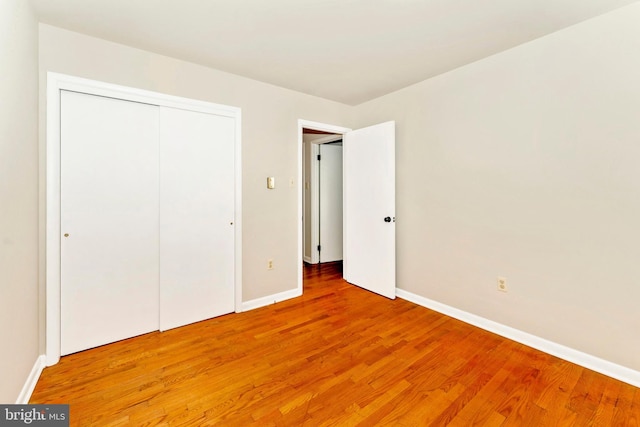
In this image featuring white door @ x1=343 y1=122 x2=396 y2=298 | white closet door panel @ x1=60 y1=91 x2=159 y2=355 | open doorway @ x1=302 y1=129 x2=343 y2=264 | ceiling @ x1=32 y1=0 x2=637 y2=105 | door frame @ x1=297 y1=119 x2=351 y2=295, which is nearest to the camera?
ceiling @ x1=32 y1=0 x2=637 y2=105

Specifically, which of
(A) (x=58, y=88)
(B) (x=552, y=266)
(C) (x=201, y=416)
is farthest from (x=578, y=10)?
(A) (x=58, y=88)

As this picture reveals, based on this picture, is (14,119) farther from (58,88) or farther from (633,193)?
(633,193)

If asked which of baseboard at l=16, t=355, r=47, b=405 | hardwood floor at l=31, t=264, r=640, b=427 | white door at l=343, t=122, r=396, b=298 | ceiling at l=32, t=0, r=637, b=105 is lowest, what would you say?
hardwood floor at l=31, t=264, r=640, b=427

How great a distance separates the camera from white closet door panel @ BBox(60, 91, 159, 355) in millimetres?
2057

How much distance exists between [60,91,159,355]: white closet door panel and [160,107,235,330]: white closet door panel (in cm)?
9

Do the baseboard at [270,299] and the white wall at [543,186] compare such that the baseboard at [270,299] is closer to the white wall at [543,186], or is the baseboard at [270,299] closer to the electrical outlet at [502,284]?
the white wall at [543,186]

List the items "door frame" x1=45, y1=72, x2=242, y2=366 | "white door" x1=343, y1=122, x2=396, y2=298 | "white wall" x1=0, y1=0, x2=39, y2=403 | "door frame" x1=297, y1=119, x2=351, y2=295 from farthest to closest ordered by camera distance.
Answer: "door frame" x1=297, y1=119, x2=351, y2=295, "white door" x1=343, y1=122, x2=396, y2=298, "door frame" x1=45, y1=72, x2=242, y2=366, "white wall" x1=0, y1=0, x2=39, y2=403

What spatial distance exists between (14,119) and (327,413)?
2.30 meters

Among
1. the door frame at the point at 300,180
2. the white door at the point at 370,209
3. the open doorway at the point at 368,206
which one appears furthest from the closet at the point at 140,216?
the white door at the point at 370,209

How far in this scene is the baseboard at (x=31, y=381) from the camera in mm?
1559

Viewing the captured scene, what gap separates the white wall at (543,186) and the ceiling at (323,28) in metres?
0.26

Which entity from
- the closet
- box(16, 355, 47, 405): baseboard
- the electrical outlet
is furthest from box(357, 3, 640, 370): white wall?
box(16, 355, 47, 405): baseboard

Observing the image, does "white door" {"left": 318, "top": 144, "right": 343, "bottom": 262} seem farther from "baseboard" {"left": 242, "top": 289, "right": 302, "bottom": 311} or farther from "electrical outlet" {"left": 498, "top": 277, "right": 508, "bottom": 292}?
"electrical outlet" {"left": 498, "top": 277, "right": 508, "bottom": 292}

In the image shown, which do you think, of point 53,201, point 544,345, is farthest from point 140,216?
point 544,345
